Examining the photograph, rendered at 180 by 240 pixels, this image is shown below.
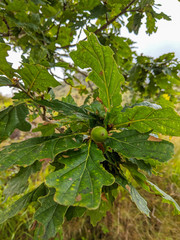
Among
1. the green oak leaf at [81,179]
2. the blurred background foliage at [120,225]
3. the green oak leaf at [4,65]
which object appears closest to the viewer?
the green oak leaf at [81,179]

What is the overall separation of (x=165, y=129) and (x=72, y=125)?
0.90 ft

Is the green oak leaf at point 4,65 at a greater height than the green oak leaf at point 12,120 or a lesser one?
greater

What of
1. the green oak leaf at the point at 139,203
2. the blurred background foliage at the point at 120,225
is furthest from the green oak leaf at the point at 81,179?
the blurred background foliage at the point at 120,225

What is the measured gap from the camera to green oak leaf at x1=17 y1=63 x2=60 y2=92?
455 millimetres

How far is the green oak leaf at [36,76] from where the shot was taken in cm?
46

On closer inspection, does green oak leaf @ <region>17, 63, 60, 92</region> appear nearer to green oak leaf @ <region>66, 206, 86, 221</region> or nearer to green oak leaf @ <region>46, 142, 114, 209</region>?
green oak leaf @ <region>46, 142, 114, 209</region>

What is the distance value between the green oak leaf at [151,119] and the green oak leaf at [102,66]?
0.05m

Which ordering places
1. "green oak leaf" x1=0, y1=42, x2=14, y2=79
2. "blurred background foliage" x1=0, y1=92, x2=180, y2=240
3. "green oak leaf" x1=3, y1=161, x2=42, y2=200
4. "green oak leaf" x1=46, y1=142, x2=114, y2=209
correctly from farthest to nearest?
"blurred background foliage" x1=0, y1=92, x2=180, y2=240
"green oak leaf" x1=3, y1=161, x2=42, y2=200
"green oak leaf" x1=0, y1=42, x2=14, y2=79
"green oak leaf" x1=46, y1=142, x2=114, y2=209

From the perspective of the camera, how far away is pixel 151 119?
0.44 metres

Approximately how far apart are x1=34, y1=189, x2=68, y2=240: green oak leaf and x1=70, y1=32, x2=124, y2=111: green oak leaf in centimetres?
31

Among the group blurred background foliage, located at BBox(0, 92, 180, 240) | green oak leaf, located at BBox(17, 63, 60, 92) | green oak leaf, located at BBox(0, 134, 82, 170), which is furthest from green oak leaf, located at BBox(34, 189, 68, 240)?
blurred background foliage, located at BBox(0, 92, 180, 240)

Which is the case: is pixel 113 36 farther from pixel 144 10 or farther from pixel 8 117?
pixel 8 117

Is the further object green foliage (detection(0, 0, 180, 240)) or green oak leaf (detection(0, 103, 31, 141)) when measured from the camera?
green oak leaf (detection(0, 103, 31, 141))

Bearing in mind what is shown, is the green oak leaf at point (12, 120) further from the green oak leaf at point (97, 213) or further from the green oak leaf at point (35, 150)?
the green oak leaf at point (97, 213)
